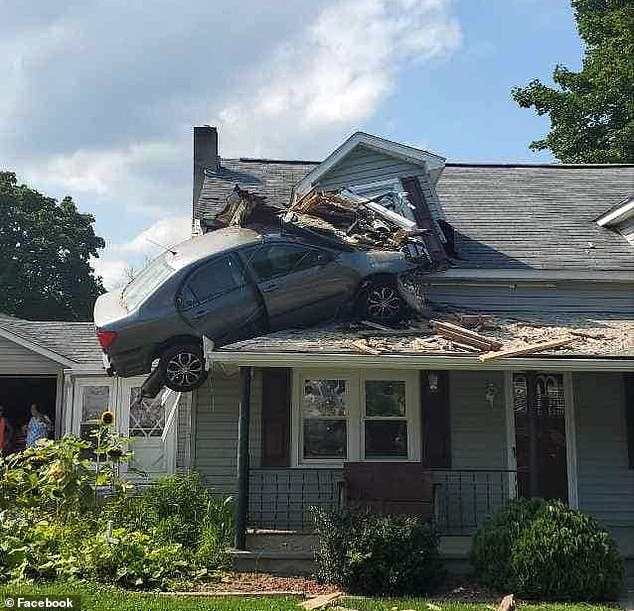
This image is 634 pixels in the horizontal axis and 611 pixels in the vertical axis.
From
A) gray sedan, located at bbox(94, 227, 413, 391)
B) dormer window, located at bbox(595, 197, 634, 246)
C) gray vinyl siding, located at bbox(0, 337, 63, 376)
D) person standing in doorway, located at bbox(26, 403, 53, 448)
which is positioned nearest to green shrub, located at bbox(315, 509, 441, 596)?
gray sedan, located at bbox(94, 227, 413, 391)

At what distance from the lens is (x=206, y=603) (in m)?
7.44

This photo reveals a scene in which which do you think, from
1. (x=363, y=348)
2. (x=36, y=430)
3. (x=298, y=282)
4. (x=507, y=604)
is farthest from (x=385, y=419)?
(x=36, y=430)

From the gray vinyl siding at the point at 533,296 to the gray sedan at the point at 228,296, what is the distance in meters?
0.97

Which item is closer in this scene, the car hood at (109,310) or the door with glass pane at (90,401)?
the car hood at (109,310)

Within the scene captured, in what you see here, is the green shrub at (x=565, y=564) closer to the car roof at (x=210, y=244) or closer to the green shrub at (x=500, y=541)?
the green shrub at (x=500, y=541)

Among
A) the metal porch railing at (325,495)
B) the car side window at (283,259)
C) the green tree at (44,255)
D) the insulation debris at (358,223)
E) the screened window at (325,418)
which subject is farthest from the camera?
the green tree at (44,255)

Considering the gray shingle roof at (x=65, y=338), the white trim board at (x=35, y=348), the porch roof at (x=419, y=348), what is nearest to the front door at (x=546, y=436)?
the porch roof at (x=419, y=348)

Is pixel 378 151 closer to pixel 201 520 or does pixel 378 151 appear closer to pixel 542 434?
pixel 542 434

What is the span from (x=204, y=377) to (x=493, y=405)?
4496mm

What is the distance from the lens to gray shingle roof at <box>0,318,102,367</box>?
15.0 m

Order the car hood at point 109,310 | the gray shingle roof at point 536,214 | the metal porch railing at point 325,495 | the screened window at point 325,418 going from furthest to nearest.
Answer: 1. the gray shingle roof at point 536,214
2. the screened window at point 325,418
3. the metal porch railing at point 325,495
4. the car hood at point 109,310

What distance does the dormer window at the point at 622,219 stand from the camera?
45.1ft

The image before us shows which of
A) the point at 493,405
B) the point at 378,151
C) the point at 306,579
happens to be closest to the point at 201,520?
the point at 306,579

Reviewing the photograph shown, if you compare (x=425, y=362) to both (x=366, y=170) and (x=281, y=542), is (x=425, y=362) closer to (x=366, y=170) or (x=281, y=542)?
(x=281, y=542)
